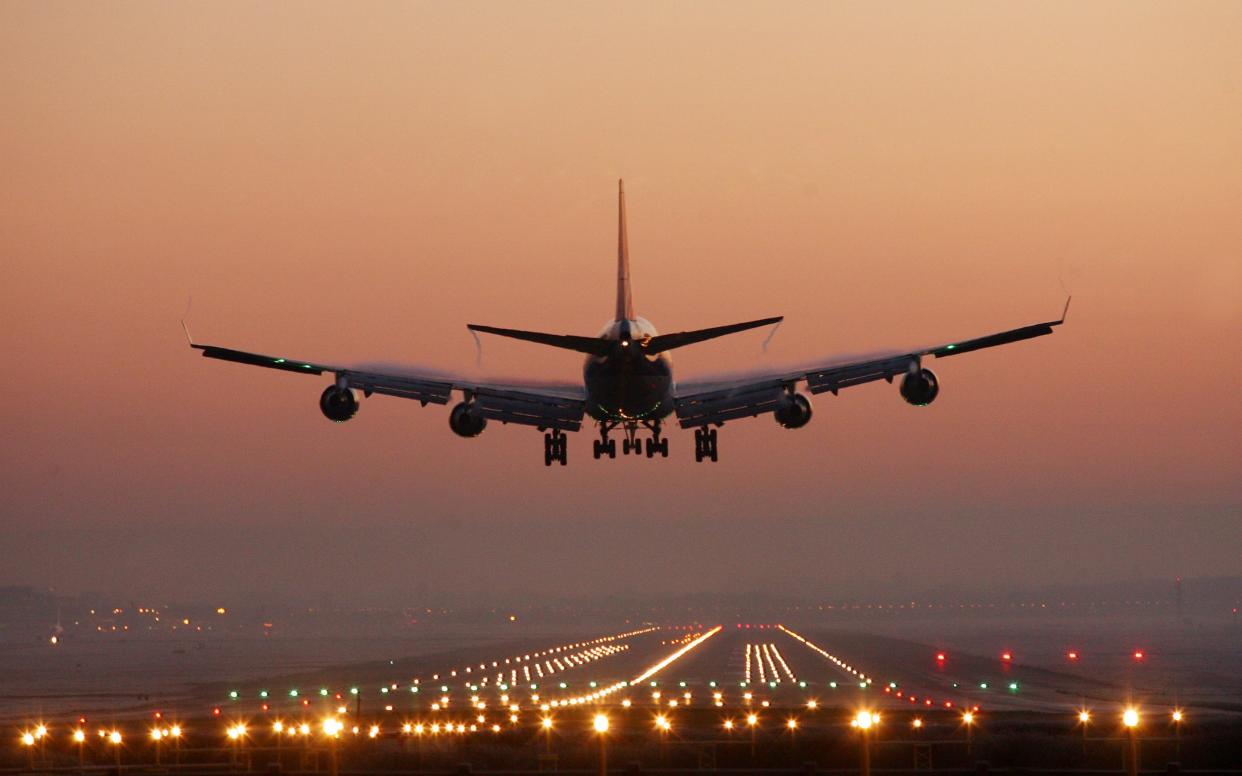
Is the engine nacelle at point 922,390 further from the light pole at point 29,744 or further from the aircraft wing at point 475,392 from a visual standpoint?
the light pole at point 29,744

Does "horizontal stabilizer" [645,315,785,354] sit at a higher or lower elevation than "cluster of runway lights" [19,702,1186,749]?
higher

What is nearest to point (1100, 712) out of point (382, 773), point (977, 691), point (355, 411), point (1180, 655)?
point (977, 691)

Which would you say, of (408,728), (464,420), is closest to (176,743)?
(408,728)

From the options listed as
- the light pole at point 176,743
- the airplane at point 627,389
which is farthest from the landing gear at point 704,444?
the light pole at point 176,743

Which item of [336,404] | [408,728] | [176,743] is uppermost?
[336,404]

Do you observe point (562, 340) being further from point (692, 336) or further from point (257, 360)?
point (257, 360)

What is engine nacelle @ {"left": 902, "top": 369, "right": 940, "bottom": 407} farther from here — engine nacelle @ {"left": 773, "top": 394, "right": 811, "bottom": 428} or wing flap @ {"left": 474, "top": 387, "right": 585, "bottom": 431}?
wing flap @ {"left": 474, "top": 387, "right": 585, "bottom": 431}

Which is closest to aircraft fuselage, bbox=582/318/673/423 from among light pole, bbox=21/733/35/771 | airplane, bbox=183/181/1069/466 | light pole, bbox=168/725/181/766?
airplane, bbox=183/181/1069/466
